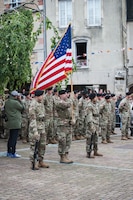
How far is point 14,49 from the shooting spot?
13.7 metres

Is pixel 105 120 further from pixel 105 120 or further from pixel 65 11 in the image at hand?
pixel 65 11

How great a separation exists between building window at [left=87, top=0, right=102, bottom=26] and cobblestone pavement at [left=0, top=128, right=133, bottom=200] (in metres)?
17.1

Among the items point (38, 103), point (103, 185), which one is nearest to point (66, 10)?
point (38, 103)

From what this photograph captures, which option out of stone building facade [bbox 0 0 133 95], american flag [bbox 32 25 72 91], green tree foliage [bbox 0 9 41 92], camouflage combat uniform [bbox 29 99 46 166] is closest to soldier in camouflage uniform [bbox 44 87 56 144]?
green tree foliage [bbox 0 9 41 92]

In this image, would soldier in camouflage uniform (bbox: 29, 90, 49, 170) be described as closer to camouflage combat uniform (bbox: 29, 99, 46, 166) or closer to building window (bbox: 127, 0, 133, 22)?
camouflage combat uniform (bbox: 29, 99, 46, 166)

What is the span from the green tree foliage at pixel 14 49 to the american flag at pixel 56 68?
2651mm

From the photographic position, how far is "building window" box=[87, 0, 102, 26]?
27.4m

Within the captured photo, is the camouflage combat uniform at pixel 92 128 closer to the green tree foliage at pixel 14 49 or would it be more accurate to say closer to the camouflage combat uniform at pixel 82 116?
the green tree foliage at pixel 14 49

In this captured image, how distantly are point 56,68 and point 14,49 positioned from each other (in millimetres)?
3079

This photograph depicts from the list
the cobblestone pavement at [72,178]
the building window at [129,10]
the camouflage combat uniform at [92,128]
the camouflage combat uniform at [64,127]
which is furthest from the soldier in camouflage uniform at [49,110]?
the building window at [129,10]

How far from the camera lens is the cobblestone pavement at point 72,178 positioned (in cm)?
710

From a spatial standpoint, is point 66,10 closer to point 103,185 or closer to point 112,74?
point 112,74

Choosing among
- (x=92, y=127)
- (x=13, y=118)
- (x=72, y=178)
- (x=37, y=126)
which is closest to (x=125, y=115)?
(x=92, y=127)

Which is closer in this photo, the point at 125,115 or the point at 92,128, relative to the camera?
the point at 92,128
